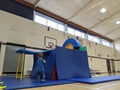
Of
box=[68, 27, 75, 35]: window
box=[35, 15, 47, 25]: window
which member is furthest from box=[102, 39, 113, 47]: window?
box=[35, 15, 47, 25]: window

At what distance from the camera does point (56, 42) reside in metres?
8.18

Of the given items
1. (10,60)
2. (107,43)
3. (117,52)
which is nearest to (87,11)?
(10,60)

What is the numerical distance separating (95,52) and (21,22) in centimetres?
776

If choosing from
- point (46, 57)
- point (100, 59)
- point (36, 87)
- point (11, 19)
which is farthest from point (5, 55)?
point (100, 59)

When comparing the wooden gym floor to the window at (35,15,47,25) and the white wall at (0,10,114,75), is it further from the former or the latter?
the window at (35,15,47,25)

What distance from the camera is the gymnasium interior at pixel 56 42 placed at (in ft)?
10.2

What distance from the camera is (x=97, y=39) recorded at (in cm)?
1273

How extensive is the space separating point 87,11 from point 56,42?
11.1 feet

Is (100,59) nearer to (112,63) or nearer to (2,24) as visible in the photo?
(112,63)

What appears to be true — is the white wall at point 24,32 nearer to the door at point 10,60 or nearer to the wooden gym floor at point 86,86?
the door at point 10,60

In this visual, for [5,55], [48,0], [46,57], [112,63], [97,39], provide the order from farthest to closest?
[112,63]
[97,39]
[48,0]
[5,55]
[46,57]

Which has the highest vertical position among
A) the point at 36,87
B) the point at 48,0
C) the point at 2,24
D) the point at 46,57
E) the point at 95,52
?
the point at 48,0

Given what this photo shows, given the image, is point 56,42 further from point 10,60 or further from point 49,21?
point 10,60

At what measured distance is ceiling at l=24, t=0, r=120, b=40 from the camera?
7.71 metres
